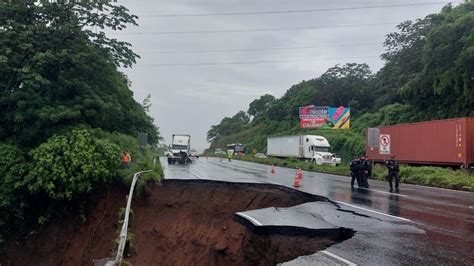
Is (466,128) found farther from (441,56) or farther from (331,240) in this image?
(331,240)

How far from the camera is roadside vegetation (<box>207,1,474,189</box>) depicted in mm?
33969

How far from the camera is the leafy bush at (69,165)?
16188mm

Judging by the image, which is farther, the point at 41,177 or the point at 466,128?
the point at 466,128

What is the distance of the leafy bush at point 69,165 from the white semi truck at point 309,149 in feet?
105

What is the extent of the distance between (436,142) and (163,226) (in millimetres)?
18835

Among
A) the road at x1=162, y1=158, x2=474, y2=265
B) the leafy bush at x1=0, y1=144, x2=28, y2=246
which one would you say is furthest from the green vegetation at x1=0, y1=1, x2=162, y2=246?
the road at x1=162, y1=158, x2=474, y2=265

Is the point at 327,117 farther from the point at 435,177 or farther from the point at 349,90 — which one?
the point at 435,177

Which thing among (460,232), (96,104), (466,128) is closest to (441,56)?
(466,128)

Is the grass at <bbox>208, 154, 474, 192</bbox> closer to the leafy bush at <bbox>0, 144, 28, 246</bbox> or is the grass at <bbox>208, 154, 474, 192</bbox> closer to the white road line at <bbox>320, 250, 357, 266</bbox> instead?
the white road line at <bbox>320, 250, 357, 266</bbox>

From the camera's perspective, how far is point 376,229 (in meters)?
9.77

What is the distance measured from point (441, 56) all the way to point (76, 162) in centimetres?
3015

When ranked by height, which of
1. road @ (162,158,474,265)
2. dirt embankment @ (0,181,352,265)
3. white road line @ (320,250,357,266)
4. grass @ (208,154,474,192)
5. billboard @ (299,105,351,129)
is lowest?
dirt embankment @ (0,181,352,265)

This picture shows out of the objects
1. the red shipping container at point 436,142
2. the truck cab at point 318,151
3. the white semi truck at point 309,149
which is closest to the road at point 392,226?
the red shipping container at point 436,142

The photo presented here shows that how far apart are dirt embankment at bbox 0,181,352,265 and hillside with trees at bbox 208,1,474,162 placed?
73.0 feet
